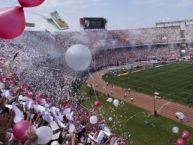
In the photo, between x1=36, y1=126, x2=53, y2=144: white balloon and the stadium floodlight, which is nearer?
x1=36, y1=126, x2=53, y2=144: white balloon

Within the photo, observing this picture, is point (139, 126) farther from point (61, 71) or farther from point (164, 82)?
point (164, 82)

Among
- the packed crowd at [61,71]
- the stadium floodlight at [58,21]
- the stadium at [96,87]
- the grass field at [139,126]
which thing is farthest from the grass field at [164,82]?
the stadium floodlight at [58,21]

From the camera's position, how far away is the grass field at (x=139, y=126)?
69.1 feet

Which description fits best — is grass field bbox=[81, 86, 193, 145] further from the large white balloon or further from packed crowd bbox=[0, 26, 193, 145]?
the large white balloon

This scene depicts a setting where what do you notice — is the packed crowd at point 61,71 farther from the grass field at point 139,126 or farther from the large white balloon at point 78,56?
the grass field at point 139,126

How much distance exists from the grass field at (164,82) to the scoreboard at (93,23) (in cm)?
2086

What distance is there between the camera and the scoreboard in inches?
2788

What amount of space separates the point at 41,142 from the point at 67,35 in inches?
2388

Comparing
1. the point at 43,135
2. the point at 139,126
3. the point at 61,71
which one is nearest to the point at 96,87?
the point at 61,71

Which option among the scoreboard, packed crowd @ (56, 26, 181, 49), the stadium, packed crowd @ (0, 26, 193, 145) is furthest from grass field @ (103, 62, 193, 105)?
the scoreboard

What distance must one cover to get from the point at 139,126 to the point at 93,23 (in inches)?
1970

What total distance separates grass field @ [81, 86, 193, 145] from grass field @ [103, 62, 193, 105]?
511cm

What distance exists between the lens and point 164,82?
41.8 m

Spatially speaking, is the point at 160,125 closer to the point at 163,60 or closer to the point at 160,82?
the point at 160,82
